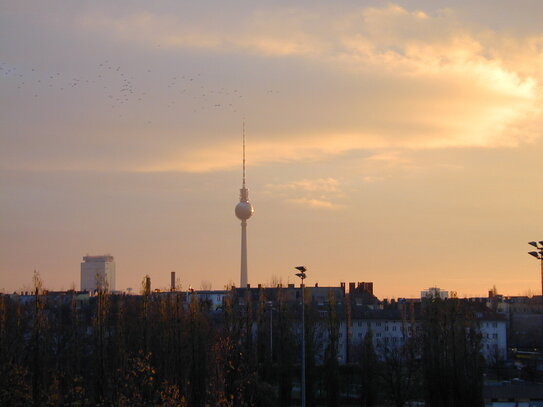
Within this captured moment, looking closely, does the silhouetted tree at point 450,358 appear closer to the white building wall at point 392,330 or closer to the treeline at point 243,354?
the treeline at point 243,354

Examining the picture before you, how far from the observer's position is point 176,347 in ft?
197

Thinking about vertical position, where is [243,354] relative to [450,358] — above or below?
above

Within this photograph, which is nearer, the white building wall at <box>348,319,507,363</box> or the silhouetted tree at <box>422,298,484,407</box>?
the silhouetted tree at <box>422,298,484,407</box>

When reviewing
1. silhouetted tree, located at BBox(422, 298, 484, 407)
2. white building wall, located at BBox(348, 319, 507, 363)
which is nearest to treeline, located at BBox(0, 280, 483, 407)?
silhouetted tree, located at BBox(422, 298, 484, 407)

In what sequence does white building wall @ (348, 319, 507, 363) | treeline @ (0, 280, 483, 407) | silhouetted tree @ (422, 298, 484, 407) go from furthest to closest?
white building wall @ (348, 319, 507, 363), silhouetted tree @ (422, 298, 484, 407), treeline @ (0, 280, 483, 407)

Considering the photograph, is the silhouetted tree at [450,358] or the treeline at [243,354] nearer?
the treeline at [243,354]

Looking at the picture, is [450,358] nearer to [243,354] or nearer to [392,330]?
[243,354]

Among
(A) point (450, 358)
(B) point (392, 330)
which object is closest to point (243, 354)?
(A) point (450, 358)

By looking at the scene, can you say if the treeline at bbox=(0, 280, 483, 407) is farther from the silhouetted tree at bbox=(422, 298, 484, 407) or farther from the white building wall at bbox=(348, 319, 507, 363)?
the white building wall at bbox=(348, 319, 507, 363)

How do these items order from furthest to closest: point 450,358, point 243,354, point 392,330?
point 392,330 < point 450,358 < point 243,354

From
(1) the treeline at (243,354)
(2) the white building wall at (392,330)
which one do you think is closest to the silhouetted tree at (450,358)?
(1) the treeline at (243,354)

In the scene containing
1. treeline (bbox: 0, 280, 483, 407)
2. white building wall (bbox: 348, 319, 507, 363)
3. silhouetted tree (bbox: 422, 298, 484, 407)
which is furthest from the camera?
white building wall (bbox: 348, 319, 507, 363)

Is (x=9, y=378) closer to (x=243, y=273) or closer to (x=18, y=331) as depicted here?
(x=18, y=331)

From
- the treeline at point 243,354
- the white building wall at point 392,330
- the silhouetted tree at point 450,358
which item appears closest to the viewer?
the treeline at point 243,354
